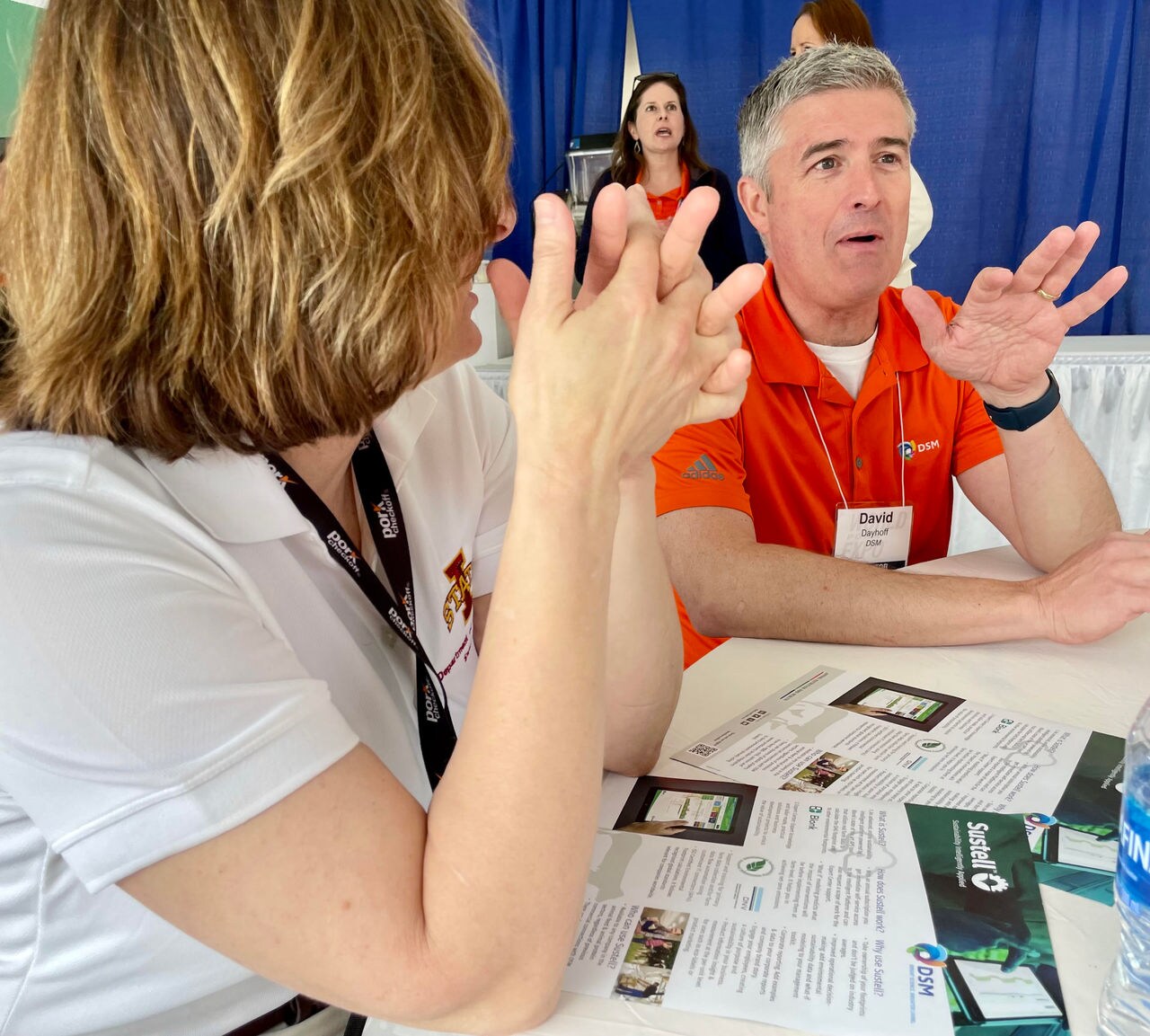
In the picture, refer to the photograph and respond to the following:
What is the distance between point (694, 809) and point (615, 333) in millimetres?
386

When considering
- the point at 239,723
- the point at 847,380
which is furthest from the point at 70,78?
the point at 847,380

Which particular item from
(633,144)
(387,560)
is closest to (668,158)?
(633,144)

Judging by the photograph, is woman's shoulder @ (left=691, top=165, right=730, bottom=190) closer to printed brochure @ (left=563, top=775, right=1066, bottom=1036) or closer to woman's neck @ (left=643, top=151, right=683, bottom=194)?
woman's neck @ (left=643, top=151, right=683, bottom=194)

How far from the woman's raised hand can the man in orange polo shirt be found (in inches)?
20.6

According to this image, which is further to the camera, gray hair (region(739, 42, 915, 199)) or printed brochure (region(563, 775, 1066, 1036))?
gray hair (region(739, 42, 915, 199))

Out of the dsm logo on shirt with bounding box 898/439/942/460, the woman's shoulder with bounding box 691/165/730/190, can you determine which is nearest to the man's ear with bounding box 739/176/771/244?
the dsm logo on shirt with bounding box 898/439/942/460

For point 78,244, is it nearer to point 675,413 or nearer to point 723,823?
point 675,413

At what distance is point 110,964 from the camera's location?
2.06ft

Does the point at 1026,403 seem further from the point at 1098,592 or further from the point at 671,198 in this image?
the point at 671,198

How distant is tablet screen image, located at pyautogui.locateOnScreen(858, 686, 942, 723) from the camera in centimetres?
91

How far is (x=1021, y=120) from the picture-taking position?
3961 millimetres

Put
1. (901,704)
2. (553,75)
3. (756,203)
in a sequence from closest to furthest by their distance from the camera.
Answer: (901,704) → (756,203) → (553,75)

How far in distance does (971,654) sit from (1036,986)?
56cm

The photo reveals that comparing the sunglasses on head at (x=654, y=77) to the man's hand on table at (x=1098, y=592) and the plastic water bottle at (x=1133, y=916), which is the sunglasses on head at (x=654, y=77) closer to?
the man's hand on table at (x=1098, y=592)
